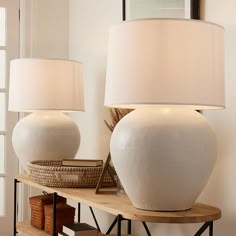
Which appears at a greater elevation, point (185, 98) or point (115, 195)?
point (185, 98)

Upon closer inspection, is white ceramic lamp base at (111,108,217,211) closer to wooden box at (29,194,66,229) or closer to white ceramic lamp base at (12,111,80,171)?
white ceramic lamp base at (12,111,80,171)

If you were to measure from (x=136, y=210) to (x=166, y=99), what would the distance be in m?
0.40

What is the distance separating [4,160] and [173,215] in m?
2.13

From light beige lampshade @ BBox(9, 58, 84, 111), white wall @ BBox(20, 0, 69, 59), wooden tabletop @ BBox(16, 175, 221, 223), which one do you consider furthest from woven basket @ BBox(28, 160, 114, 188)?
white wall @ BBox(20, 0, 69, 59)

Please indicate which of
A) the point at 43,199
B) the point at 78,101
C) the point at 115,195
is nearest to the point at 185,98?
the point at 115,195

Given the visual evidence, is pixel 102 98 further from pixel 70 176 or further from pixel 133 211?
pixel 133 211

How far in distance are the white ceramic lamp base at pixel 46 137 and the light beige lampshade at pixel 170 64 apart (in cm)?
109

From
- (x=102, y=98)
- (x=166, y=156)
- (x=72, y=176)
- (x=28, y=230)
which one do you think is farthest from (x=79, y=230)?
(x=102, y=98)

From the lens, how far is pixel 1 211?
3486mm

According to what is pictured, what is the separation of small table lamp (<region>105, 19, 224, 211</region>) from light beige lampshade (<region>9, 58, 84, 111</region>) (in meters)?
0.96

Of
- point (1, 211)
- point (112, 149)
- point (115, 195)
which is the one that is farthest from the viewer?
point (1, 211)

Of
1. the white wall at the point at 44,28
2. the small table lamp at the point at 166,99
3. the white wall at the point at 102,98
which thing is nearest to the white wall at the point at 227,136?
the white wall at the point at 102,98

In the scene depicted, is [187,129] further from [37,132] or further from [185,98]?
[37,132]

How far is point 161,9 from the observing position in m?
2.25
